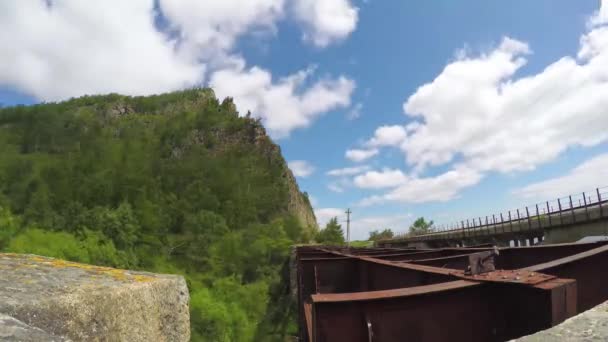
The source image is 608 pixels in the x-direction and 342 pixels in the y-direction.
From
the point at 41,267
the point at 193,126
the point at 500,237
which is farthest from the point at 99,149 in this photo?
the point at 41,267

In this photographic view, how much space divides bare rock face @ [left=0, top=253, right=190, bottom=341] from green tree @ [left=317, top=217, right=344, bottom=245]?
54985 mm

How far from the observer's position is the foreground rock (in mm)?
1565

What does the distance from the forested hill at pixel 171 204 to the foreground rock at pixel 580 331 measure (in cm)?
2296

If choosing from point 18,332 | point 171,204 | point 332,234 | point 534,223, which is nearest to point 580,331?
point 18,332

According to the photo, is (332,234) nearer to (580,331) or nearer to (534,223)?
(534,223)

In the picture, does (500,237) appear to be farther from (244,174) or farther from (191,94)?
(191,94)

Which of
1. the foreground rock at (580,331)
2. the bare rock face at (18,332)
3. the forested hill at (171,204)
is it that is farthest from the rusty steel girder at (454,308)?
the forested hill at (171,204)

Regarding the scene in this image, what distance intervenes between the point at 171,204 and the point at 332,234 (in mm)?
27188

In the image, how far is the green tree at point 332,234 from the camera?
57.7 m

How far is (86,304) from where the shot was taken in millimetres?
1918

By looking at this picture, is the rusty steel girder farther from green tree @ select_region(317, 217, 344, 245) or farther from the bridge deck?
green tree @ select_region(317, 217, 344, 245)

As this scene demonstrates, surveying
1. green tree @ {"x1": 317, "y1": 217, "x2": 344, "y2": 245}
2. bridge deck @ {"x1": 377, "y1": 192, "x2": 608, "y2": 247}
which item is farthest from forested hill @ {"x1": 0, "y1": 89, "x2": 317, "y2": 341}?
bridge deck @ {"x1": 377, "y1": 192, "x2": 608, "y2": 247}

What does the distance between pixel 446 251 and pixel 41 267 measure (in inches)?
278

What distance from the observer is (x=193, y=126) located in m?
74.4
